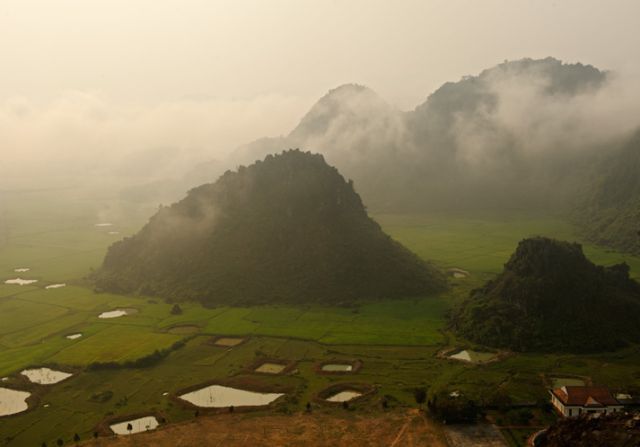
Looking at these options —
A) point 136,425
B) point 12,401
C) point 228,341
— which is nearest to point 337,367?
point 228,341

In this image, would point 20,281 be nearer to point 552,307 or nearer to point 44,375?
point 44,375

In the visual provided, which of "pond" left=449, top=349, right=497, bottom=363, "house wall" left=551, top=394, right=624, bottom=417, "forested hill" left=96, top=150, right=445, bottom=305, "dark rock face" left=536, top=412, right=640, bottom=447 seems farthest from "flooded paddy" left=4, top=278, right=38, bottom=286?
"dark rock face" left=536, top=412, right=640, bottom=447

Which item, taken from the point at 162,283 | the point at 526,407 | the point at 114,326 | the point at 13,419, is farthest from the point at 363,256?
the point at 13,419

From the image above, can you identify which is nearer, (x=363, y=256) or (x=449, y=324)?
(x=449, y=324)

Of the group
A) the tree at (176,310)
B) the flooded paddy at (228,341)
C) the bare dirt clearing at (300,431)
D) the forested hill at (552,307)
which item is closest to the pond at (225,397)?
the bare dirt clearing at (300,431)

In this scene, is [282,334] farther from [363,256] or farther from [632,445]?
[632,445]
